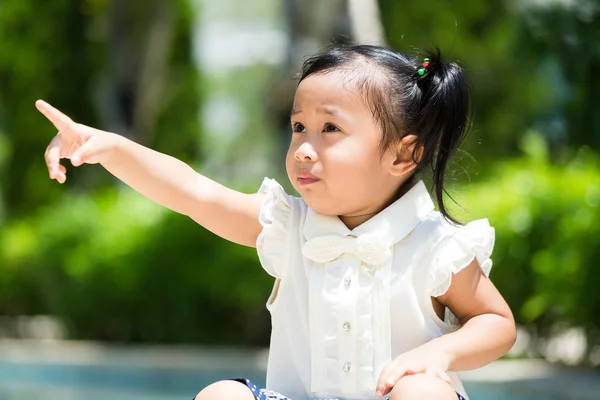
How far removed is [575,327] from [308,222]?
3966mm

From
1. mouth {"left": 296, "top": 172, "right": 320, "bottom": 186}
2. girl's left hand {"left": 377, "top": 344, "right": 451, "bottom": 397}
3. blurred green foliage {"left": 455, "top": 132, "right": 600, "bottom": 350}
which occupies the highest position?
blurred green foliage {"left": 455, "top": 132, "right": 600, "bottom": 350}

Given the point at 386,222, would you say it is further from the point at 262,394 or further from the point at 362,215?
the point at 262,394

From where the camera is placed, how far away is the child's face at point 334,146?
7.25 feet

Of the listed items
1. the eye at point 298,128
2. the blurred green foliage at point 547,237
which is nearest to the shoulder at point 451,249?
the eye at point 298,128

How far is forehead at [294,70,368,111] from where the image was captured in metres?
2.21

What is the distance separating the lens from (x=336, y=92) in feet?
7.27

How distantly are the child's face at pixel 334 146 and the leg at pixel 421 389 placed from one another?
0.49 meters

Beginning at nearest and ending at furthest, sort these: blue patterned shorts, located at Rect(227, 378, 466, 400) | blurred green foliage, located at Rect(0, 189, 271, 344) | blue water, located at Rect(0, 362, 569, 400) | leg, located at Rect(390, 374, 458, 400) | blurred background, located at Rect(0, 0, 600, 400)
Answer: leg, located at Rect(390, 374, 458, 400) → blue patterned shorts, located at Rect(227, 378, 466, 400) → blurred background, located at Rect(0, 0, 600, 400) → blue water, located at Rect(0, 362, 569, 400) → blurred green foliage, located at Rect(0, 189, 271, 344)

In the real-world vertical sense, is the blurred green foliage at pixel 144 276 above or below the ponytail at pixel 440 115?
above

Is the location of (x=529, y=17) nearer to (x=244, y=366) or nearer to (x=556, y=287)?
(x=556, y=287)

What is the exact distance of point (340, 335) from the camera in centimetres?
215

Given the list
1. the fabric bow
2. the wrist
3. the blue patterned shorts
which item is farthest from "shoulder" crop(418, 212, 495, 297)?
the wrist

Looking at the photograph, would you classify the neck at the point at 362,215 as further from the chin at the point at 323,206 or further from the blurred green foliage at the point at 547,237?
the blurred green foliage at the point at 547,237

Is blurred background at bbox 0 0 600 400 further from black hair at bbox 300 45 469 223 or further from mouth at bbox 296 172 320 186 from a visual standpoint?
mouth at bbox 296 172 320 186
